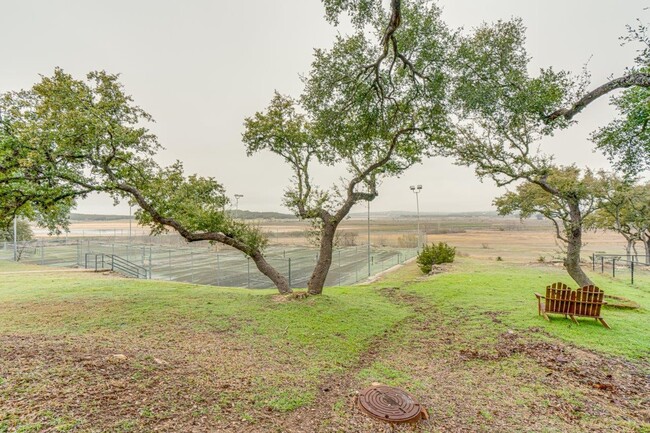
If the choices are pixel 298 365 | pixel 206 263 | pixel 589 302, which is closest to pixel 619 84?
pixel 589 302

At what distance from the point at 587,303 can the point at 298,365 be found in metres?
6.24

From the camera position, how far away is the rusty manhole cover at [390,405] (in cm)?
296

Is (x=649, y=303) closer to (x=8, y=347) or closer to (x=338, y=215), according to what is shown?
(x=338, y=215)

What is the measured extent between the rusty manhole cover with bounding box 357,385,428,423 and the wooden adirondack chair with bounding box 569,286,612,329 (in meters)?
5.26

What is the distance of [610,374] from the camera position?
13.6ft

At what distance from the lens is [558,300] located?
6504 mm

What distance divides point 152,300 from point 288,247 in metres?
29.7

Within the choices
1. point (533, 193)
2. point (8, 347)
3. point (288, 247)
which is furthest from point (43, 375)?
point (288, 247)

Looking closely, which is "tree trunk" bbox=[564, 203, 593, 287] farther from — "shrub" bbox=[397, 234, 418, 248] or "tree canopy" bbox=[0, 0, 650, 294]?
"shrub" bbox=[397, 234, 418, 248]

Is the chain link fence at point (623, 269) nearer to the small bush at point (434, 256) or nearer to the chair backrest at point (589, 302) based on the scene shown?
the small bush at point (434, 256)

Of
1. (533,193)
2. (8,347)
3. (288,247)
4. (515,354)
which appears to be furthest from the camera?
(288,247)

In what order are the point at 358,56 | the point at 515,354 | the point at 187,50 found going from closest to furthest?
1. the point at 515,354
2. the point at 358,56
3. the point at 187,50

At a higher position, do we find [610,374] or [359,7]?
[359,7]

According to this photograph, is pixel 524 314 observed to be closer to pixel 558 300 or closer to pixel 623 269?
pixel 558 300
